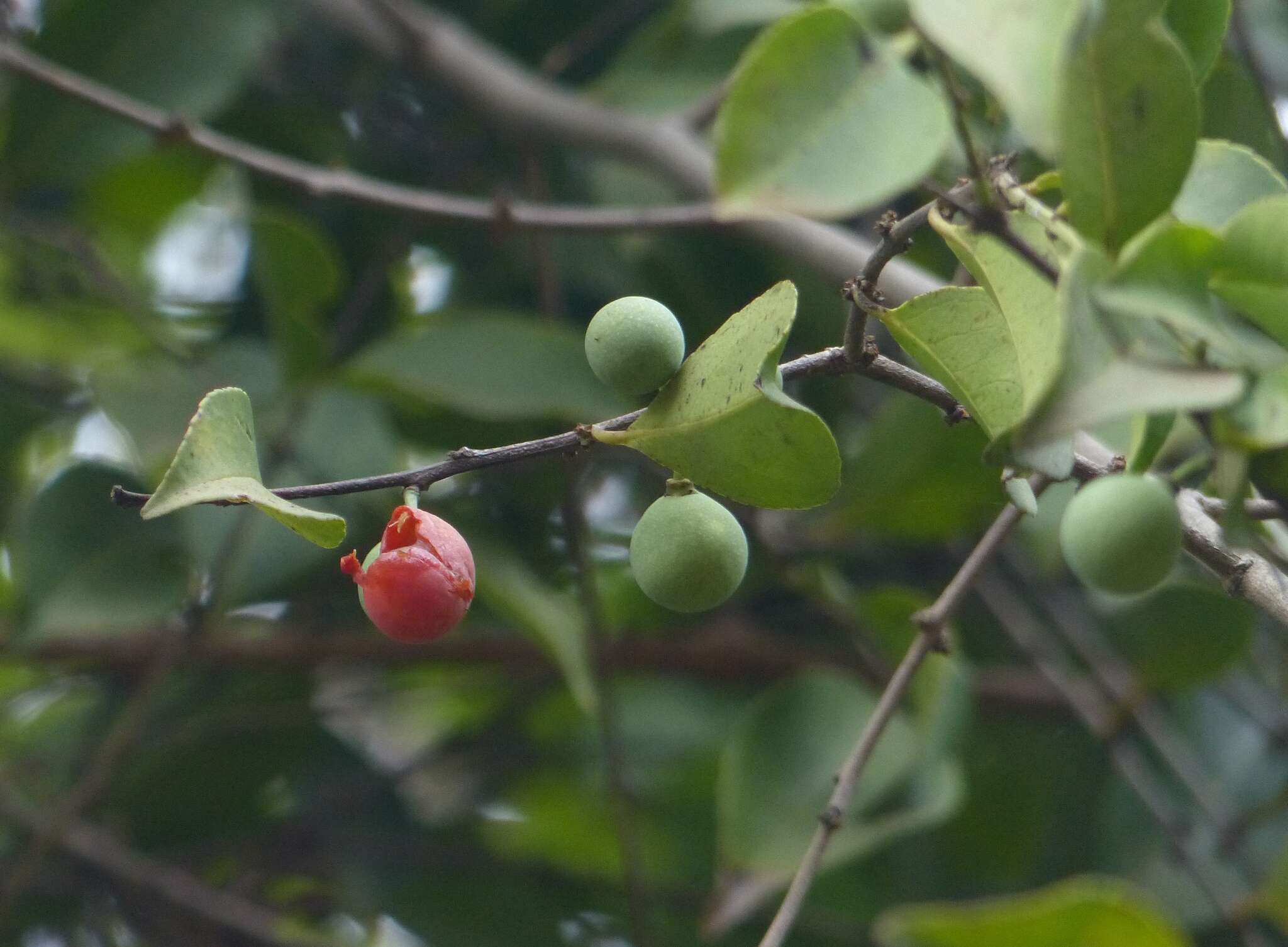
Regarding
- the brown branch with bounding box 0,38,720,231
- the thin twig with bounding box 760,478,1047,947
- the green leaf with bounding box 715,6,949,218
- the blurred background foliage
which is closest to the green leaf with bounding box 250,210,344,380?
the blurred background foliage

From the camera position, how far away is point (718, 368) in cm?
53

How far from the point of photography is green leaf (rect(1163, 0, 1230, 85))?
2.01 feet

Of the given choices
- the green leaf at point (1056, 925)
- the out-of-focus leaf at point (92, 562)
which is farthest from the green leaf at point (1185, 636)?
the out-of-focus leaf at point (92, 562)

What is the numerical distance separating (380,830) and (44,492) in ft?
1.84

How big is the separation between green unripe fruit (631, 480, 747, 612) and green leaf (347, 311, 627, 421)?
0.64 meters

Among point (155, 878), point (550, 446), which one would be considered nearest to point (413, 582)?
point (550, 446)

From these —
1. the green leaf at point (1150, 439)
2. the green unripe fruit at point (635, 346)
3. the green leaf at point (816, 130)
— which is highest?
the green leaf at point (1150, 439)

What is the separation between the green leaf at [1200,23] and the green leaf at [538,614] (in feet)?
2.28

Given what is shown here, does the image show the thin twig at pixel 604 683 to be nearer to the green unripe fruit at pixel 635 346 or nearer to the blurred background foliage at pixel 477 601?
the blurred background foliage at pixel 477 601

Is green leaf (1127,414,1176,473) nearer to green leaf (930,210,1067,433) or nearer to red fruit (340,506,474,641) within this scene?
green leaf (930,210,1067,433)

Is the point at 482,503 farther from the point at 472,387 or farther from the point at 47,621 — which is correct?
the point at 47,621

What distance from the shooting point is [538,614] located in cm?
119

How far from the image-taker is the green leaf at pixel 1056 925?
77 cm

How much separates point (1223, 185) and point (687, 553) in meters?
0.30
